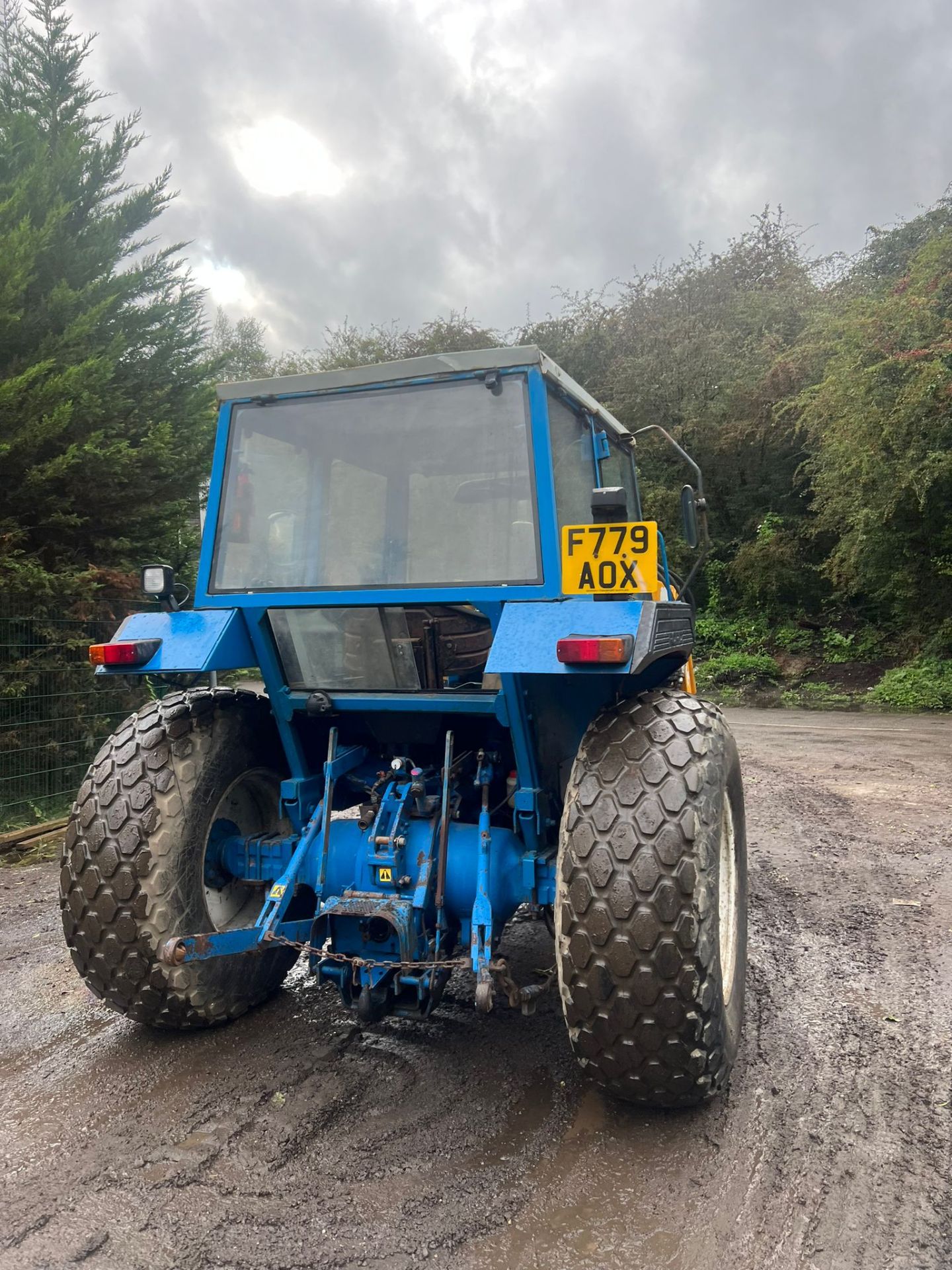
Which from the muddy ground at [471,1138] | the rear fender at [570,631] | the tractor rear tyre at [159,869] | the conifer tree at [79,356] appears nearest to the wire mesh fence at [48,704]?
the conifer tree at [79,356]

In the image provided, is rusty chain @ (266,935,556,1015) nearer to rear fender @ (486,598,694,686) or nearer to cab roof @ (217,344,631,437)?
rear fender @ (486,598,694,686)

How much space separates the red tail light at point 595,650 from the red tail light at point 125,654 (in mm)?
1586

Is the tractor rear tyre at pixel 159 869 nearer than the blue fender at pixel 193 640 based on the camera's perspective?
Yes

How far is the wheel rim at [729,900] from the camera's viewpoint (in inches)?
122

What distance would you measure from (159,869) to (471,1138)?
4.45ft

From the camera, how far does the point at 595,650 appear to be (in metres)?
2.61

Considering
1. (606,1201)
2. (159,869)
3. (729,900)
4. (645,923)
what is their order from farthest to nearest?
(729,900), (159,869), (645,923), (606,1201)

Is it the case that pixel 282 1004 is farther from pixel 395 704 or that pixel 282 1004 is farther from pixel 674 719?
pixel 674 719

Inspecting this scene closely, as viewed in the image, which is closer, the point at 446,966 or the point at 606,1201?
the point at 606,1201

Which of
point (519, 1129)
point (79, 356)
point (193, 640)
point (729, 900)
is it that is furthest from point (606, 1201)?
point (79, 356)

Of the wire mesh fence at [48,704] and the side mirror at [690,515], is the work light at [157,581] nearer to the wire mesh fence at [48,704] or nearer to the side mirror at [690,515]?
the side mirror at [690,515]

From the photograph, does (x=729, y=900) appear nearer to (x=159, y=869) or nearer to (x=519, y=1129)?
(x=519, y=1129)

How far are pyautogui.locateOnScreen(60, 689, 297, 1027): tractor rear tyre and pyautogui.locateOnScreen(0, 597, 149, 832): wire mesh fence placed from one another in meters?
3.88

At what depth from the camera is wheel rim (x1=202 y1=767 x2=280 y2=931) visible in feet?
11.1
